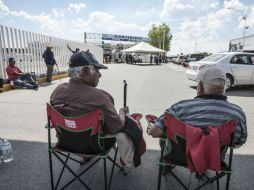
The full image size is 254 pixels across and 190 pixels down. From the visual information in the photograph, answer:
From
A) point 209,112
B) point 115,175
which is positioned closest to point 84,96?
point 209,112

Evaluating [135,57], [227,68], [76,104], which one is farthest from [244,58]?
[135,57]

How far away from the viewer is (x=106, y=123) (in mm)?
2633

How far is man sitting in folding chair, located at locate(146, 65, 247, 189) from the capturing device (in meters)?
2.29

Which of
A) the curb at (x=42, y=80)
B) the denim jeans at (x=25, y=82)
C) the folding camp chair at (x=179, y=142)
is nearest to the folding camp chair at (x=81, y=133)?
the folding camp chair at (x=179, y=142)

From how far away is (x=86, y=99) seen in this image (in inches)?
101

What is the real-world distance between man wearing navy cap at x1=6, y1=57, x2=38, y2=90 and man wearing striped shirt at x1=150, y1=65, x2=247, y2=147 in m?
8.64

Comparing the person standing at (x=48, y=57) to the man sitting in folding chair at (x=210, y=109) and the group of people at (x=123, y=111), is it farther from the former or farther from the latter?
the man sitting in folding chair at (x=210, y=109)

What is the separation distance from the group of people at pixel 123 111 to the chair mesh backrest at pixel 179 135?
0.12 m

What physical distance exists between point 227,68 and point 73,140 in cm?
908

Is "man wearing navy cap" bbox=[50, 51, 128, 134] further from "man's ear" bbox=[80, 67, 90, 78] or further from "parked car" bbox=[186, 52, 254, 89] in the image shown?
"parked car" bbox=[186, 52, 254, 89]

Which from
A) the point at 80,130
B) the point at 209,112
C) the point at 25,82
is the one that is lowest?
the point at 25,82

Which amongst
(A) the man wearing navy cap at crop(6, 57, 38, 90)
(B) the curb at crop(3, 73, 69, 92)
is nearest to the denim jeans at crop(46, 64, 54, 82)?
(B) the curb at crop(3, 73, 69, 92)

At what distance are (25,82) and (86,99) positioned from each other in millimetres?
8378

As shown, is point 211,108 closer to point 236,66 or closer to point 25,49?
point 236,66
